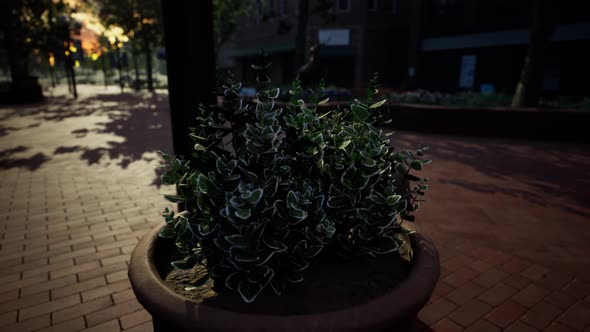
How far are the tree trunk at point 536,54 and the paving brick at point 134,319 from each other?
11.4 metres

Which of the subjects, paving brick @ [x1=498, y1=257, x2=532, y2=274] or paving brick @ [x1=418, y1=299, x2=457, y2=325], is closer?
paving brick @ [x1=418, y1=299, x2=457, y2=325]

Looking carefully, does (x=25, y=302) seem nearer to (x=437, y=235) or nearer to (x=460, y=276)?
(x=460, y=276)

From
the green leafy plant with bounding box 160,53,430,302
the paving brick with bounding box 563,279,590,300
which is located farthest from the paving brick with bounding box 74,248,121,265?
the paving brick with bounding box 563,279,590,300

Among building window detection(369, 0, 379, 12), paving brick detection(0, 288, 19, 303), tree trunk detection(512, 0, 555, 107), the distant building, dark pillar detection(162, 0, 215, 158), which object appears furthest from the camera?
building window detection(369, 0, 379, 12)

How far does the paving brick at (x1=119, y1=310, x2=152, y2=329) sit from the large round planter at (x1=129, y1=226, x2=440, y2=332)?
1.08 m

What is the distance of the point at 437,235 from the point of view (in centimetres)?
405

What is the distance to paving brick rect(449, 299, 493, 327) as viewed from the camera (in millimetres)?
2707

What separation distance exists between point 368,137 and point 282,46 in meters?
26.9

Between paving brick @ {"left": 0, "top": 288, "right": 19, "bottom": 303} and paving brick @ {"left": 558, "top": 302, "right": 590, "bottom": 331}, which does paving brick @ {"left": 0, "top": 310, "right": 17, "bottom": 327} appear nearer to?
paving brick @ {"left": 0, "top": 288, "right": 19, "bottom": 303}

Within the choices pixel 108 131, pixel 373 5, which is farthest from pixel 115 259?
pixel 373 5

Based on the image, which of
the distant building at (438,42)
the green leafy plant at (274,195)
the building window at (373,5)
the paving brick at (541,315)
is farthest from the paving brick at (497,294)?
the building window at (373,5)

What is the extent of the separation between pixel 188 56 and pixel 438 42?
23.5 m

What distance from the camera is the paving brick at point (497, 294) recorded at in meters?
2.92

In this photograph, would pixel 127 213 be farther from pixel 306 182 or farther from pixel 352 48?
pixel 352 48
